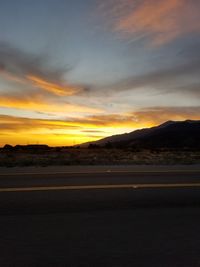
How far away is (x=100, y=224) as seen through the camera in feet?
26.8

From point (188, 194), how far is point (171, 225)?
12.5ft

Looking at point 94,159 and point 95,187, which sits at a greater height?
point 94,159

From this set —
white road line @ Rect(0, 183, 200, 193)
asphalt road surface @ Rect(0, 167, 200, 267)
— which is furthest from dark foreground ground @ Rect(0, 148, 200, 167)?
asphalt road surface @ Rect(0, 167, 200, 267)

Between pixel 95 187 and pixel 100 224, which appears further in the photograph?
pixel 95 187

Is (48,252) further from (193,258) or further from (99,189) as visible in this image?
(99,189)

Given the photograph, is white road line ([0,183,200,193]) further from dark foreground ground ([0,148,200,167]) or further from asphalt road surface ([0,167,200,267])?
dark foreground ground ([0,148,200,167])

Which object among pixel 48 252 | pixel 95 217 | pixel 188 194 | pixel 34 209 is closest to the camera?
pixel 48 252

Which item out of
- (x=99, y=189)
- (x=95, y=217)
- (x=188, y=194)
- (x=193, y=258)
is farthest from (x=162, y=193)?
(x=193, y=258)

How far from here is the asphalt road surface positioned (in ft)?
20.6

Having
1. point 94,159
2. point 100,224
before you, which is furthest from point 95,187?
point 94,159

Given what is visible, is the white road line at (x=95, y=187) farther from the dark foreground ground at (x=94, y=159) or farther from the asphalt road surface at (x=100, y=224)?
the dark foreground ground at (x=94, y=159)

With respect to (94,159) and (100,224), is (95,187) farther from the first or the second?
(94,159)

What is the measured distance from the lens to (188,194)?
1184 centimetres

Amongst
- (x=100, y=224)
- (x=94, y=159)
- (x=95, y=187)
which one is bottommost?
(x=100, y=224)
